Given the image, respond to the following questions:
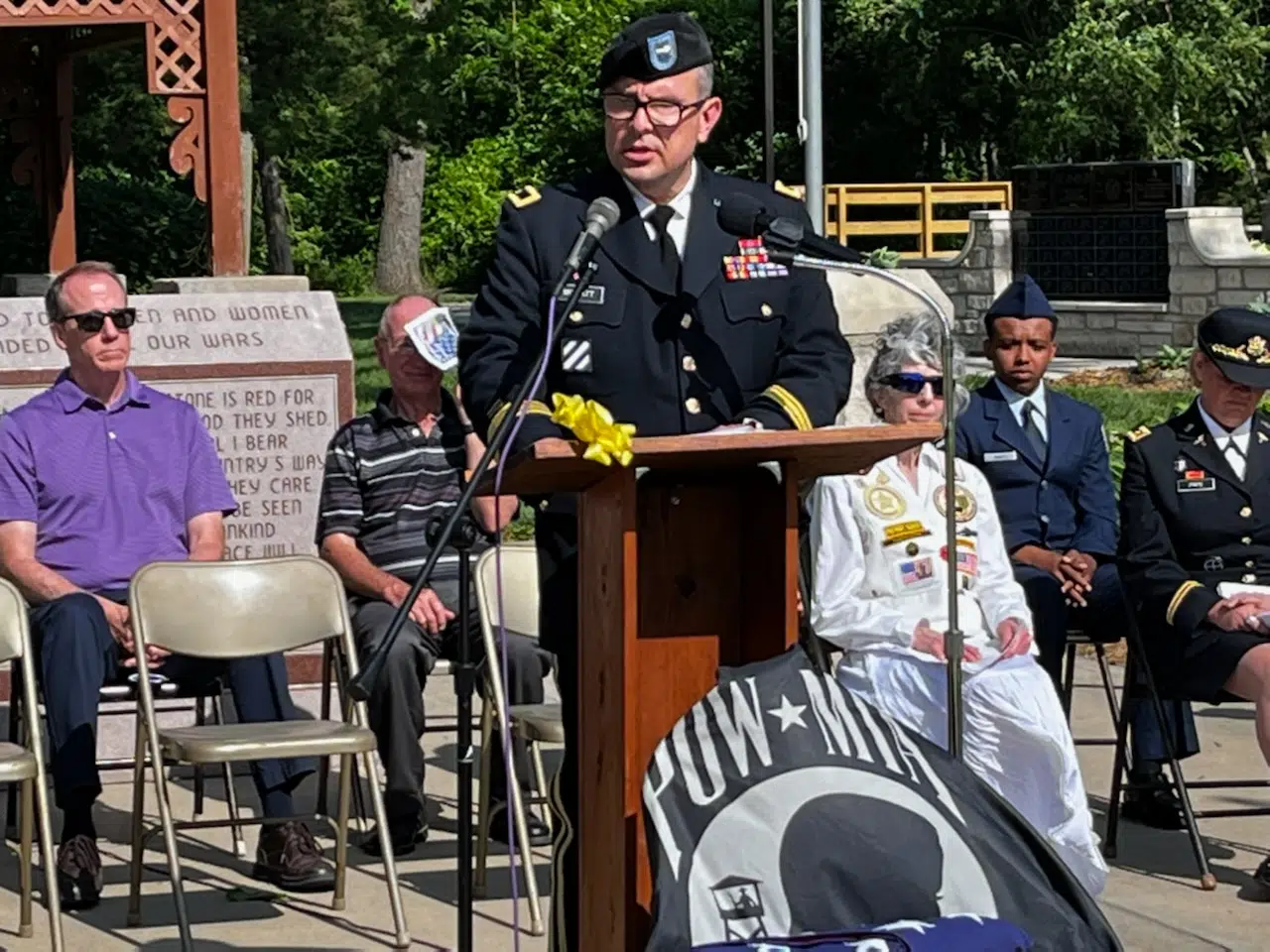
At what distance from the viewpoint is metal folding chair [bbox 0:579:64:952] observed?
5.84 m

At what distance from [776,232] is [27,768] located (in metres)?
2.52

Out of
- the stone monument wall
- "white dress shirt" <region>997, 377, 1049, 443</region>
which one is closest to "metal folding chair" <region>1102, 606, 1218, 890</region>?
"white dress shirt" <region>997, 377, 1049, 443</region>

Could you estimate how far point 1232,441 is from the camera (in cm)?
725

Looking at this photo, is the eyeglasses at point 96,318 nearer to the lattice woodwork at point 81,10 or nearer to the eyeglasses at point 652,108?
the eyeglasses at point 652,108

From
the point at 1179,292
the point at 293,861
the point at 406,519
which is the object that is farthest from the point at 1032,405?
the point at 1179,292

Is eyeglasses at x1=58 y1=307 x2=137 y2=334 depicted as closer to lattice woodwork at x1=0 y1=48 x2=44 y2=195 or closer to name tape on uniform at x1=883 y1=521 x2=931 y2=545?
name tape on uniform at x1=883 y1=521 x2=931 y2=545

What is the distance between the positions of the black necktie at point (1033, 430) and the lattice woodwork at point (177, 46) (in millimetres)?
6769

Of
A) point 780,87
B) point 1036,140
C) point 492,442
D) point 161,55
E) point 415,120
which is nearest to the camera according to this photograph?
point 492,442

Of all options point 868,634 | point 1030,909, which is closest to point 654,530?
point 1030,909

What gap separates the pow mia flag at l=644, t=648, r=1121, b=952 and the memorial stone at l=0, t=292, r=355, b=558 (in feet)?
15.2

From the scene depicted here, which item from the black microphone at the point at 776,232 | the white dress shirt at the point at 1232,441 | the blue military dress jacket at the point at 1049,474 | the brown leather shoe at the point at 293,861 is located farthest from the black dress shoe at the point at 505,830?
the black microphone at the point at 776,232

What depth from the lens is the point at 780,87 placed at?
3634 centimetres

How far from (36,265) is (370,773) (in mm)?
19517

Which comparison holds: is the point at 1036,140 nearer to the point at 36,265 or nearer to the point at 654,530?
the point at 36,265
